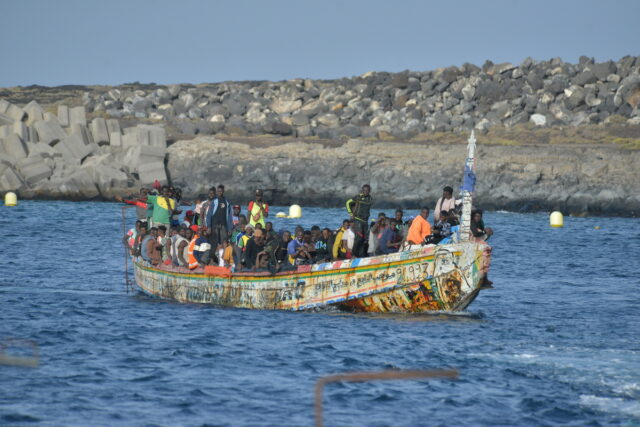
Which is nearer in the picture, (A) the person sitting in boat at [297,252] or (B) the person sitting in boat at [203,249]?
(A) the person sitting in boat at [297,252]

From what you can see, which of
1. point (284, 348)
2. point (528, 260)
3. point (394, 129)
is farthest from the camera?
point (394, 129)

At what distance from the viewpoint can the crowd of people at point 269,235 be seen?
895 inches

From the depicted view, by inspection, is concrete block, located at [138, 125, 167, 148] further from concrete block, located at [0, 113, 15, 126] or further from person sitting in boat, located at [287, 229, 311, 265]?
person sitting in boat, located at [287, 229, 311, 265]

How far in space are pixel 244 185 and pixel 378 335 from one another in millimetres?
48998

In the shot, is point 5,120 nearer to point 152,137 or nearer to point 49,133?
point 49,133

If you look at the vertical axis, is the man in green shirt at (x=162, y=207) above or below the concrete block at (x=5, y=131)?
below

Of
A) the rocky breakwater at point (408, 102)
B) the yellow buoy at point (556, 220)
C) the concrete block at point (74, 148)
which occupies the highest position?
the rocky breakwater at point (408, 102)

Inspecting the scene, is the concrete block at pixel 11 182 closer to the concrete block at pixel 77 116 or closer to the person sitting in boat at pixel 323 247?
the concrete block at pixel 77 116

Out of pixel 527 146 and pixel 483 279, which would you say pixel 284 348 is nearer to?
pixel 483 279

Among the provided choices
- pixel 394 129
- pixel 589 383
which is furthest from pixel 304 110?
pixel 589 383

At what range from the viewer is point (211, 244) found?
24.7m

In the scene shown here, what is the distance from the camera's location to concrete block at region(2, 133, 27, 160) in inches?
2623

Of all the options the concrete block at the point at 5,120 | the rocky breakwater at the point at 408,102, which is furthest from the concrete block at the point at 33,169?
the rocky breakwater at the point at 408,102

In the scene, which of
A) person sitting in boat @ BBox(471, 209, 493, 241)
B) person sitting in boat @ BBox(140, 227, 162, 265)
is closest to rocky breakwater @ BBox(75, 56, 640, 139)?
person sitting in boat @ BBox(140, 227, 162, 265)
